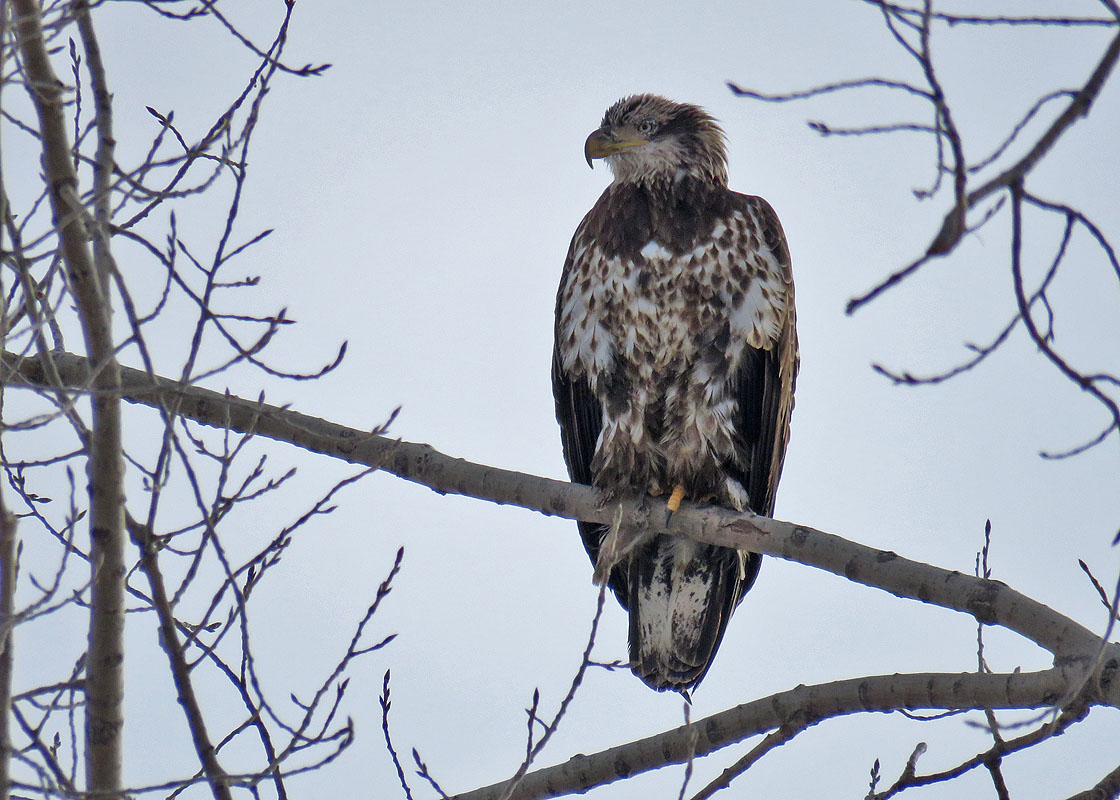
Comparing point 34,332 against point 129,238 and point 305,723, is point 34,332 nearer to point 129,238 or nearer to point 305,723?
point 129,238

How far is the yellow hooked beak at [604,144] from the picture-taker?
5.35m

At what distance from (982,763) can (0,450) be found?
242 centimetres

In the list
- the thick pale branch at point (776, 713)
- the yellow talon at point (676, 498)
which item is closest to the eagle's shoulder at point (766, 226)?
the yellow talon at point (676, 498)

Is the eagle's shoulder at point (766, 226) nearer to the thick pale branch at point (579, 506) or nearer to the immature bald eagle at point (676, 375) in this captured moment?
the immature bald eagle at point (676, 375)

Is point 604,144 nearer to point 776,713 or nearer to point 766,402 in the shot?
point 766,402

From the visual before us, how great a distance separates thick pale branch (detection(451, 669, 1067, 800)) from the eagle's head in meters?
2.59

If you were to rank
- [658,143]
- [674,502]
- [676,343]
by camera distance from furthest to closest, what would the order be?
[658,143], [676,343], [674,502]

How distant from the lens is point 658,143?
532cm

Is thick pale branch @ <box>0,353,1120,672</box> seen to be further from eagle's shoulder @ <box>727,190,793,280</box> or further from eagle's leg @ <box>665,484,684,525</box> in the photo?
eagle's shoulder @ <box>727,190,793,280</box>

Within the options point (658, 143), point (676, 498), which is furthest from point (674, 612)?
point (658, 143)

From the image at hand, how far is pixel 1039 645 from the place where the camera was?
2.71 metres

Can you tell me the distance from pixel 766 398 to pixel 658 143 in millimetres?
1263

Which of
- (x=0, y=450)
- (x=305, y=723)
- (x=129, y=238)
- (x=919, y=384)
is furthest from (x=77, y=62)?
(x=919, y=384)

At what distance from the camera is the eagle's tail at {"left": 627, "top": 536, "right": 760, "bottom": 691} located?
195 inches
